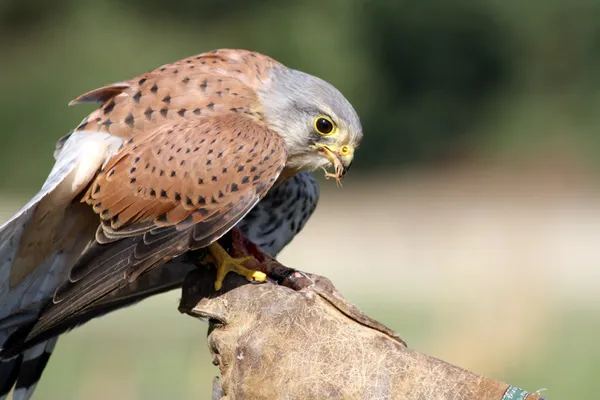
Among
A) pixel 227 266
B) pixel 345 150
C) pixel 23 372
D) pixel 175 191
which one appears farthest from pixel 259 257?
Result: pixel 23 372

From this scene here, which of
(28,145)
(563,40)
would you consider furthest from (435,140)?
(28,145)

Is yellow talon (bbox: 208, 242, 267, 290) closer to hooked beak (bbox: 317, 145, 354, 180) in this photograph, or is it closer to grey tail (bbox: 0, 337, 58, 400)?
hooked beak (bbox: 317, 145, 354, 180)

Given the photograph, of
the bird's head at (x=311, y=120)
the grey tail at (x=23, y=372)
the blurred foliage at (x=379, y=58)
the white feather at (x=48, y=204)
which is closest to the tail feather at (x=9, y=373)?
the grey tail at (x=23, y=372)

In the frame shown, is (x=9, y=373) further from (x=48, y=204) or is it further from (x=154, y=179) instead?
(x=154, y=179)

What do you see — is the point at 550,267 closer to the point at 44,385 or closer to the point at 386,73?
the point at 44,385

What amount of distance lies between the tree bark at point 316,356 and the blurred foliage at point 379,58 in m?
10.5

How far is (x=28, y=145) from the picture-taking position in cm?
1347

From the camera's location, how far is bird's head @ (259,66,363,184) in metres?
3.71

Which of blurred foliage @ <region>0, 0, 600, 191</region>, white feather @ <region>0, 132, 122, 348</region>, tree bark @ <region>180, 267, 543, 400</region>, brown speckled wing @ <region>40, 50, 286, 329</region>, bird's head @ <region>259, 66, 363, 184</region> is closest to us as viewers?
tree bark @ <region>180, 267, 543, 400</region>

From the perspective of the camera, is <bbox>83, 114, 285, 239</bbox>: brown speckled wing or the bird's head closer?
<bbox>83, 114, 285, 239</bbox>: brown speckled wing

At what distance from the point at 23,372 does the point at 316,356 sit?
1.25 metres

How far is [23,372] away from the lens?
12.5 feet

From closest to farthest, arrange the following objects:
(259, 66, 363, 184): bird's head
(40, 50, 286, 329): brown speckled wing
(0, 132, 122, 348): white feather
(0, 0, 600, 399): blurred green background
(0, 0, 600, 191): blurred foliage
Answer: (40, 50, 286, 329): brown speckled wing
(0, 132, 122, 348): white feather
(259, 66, 363, 184): bird's head
(0, 0, 600, 399): blurred green background
(0, 0, 600, 191): blurred foliage

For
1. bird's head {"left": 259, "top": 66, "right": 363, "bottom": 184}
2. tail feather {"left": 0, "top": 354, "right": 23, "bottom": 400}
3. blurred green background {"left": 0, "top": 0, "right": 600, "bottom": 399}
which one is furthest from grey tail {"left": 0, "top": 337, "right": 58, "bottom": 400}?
blurred green background {"left": 0, "top": 0, "right": 600, "bottom": 399}
